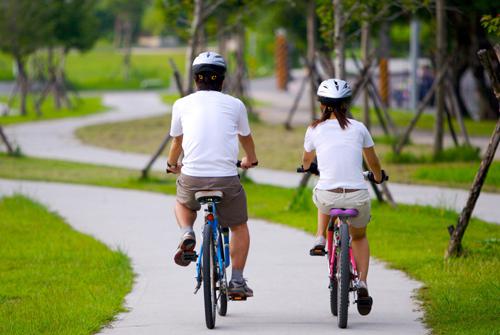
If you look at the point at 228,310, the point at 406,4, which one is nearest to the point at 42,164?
the point at 406,4

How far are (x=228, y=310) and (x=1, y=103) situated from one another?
156 feet

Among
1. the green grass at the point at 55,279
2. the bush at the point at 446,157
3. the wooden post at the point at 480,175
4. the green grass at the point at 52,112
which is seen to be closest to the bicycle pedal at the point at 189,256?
the green grass at the point at 55,279

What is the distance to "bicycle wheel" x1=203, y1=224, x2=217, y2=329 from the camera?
24.6 ft

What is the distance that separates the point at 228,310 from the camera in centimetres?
854

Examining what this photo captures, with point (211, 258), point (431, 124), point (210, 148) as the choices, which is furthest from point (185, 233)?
point (431, 124)

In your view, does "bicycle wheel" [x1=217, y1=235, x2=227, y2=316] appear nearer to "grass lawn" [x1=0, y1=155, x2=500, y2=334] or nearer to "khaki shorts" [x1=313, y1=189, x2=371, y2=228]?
"khaki shorts" [x1=313, y1=189, x2=371, y2=228]

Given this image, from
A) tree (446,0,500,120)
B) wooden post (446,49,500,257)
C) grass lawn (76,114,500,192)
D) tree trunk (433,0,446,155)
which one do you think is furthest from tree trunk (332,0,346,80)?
tree (446,0,500,120)

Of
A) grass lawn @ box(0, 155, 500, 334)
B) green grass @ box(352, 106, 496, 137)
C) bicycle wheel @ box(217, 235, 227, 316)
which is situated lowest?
green grass @ box(352, 106, 496, 137)

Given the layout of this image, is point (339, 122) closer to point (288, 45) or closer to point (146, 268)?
point (146, 268)

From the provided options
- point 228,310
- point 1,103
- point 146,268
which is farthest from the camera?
point 1,103

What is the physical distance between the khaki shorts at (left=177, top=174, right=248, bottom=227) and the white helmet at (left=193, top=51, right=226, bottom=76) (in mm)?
673

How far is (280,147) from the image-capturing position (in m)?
26.2

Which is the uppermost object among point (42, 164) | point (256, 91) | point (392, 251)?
point (392, 251)

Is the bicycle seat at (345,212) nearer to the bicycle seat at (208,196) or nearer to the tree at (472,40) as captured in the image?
the bicycle seat at (208,196)
